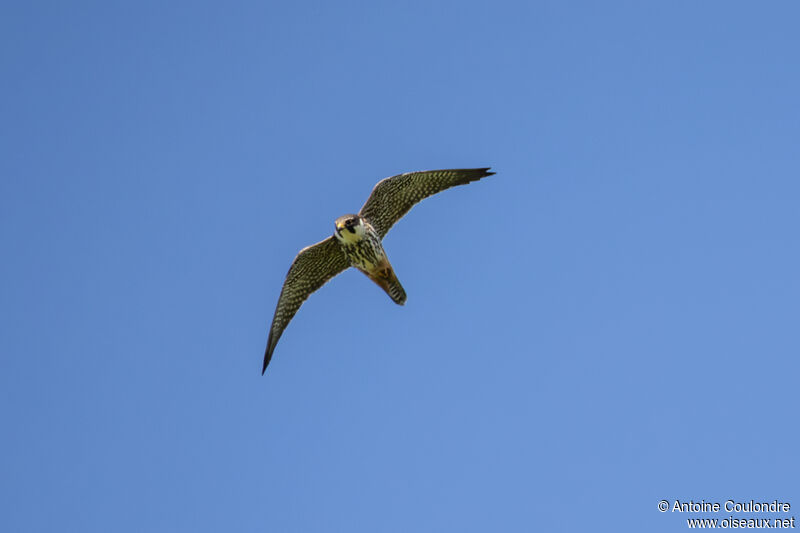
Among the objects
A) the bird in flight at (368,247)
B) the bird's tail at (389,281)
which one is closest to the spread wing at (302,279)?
the bird in flight at (368,247)

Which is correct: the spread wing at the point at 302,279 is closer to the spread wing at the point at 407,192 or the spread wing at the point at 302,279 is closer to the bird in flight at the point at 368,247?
the bird in flight at the point at 368,247

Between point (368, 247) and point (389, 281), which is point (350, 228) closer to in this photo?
point (368, 247)

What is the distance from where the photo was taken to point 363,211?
1484cm

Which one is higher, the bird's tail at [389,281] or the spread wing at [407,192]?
the spread wing at [407,192]

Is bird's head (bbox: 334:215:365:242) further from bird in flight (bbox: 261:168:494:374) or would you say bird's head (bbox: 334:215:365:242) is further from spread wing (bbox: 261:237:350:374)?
spread wing (bbox: 261:237:350:374)

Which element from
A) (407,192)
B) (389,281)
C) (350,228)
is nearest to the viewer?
(350,228)

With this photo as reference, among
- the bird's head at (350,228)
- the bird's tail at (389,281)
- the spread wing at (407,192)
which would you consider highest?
the spread wing at (407,192)

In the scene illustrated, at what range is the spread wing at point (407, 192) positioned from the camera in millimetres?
14875

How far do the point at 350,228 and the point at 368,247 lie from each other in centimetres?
57

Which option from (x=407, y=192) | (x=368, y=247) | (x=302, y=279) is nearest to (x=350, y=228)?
(x=368, y=247)

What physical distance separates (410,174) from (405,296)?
221cm

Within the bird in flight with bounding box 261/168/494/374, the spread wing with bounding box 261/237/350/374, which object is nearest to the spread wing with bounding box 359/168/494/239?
the bird in flight with bounding box 261/168/494/374

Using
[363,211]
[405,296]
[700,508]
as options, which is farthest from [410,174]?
[700,508]

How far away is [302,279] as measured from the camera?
15578 millimetres
